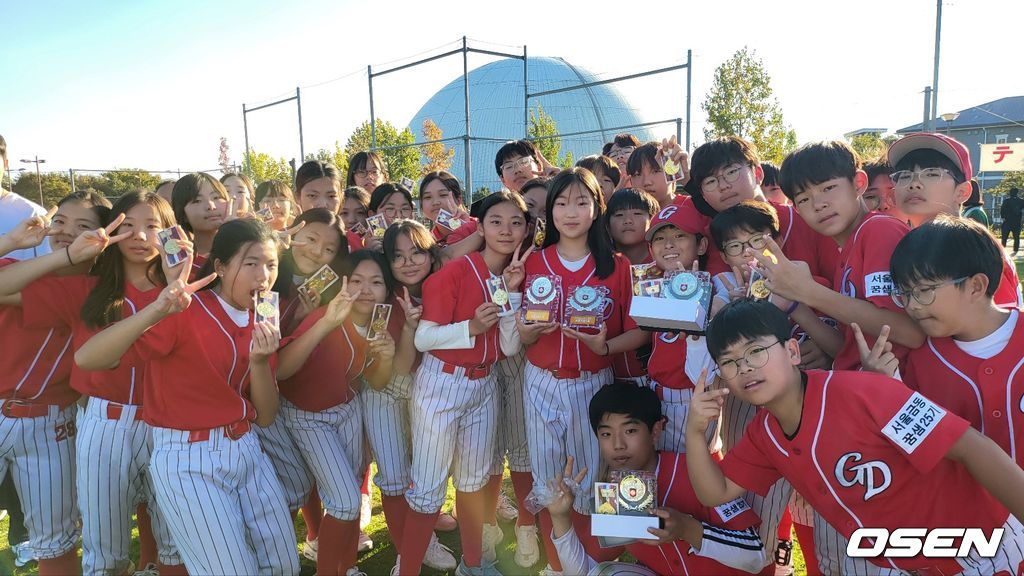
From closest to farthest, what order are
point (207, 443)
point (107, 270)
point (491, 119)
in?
1. point (207, 443)
2. point (107, 270)
3. point (491, 119)

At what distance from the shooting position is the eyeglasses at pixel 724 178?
3307 millimetres

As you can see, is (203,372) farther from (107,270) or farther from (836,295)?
(836,295)

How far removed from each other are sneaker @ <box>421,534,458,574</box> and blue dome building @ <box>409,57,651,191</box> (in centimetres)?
3160

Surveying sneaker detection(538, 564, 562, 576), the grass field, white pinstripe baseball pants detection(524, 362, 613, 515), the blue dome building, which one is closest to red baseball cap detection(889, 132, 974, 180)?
white pinstripe baseball pants detection(524, 362, 613, 515)

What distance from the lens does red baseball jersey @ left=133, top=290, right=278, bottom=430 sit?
8.93ft

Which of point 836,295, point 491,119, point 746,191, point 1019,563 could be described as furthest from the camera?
A: point 491,119

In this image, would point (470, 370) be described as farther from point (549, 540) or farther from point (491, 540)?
point (491, 540)

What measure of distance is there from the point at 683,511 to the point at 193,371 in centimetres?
246

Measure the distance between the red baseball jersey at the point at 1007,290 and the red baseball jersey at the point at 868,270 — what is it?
1.30ft

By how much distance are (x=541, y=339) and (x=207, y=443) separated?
1.84 m

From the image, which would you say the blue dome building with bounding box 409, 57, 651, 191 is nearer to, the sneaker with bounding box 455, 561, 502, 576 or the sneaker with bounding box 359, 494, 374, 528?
the sneaker with bounding box 359, 494, 374, 528

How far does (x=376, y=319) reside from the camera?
3539mm

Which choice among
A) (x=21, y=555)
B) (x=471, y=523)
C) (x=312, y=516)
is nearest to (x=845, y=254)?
(x=471, y=523)

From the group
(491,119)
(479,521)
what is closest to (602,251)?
(479,521)
